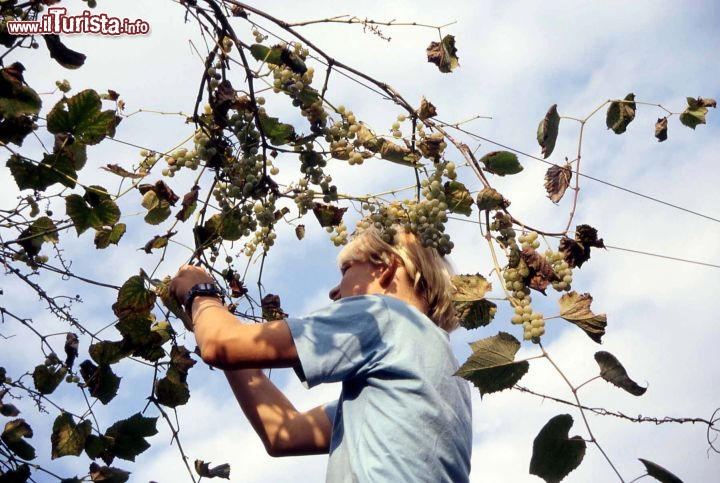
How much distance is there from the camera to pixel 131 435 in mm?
2080

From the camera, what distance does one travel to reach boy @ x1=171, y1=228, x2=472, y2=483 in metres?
1.84

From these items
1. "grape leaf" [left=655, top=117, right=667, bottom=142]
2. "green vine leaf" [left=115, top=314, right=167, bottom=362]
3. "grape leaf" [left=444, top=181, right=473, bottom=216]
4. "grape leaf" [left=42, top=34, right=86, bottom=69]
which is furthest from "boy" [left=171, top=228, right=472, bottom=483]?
"grape leaf" [left=655, top=117, right=667, bottom=142]

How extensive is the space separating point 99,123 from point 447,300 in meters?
1.07

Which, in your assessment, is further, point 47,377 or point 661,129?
point 47,377

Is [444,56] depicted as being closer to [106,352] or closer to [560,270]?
[560,270]

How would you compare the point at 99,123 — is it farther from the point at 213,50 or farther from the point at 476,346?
the point at 476,346

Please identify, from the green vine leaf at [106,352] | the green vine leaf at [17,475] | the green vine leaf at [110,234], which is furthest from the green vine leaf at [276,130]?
the green vine leaf at [17,475]

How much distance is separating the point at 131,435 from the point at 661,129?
5.02 feet

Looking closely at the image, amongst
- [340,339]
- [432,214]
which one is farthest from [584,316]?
[340,339]

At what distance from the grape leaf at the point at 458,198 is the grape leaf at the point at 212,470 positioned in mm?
939

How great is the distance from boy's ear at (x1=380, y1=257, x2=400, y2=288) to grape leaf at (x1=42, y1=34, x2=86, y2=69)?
94 centimetres

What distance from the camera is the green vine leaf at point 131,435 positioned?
2.07 meters

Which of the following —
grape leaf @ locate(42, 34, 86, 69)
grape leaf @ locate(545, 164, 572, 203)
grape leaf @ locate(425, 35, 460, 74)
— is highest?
grape leaf @ locate(42, 34, 86, 69)

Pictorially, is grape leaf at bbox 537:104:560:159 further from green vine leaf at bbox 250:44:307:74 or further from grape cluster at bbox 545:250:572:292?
green vine leaf at bbox 250:44:307:74
